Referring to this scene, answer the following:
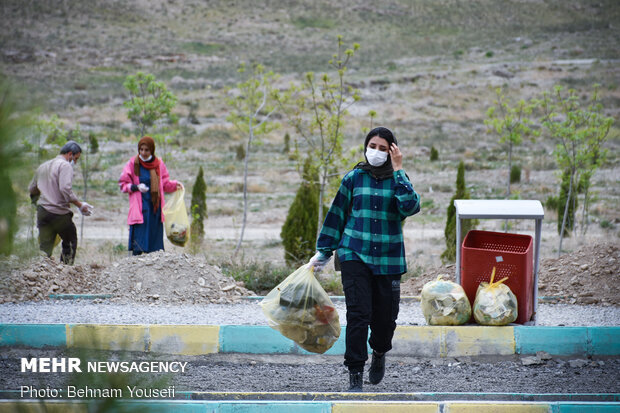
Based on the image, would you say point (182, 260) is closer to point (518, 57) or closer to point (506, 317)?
point (506, 317)

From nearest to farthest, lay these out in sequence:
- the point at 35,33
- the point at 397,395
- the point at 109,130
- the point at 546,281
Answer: the point at 397,395, the point at 546,281, the point at 109,130, the point at 35,33

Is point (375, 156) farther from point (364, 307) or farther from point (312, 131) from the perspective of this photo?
point (312, 131)

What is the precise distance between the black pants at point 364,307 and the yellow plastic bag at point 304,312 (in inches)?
13.1

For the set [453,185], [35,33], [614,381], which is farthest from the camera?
[35,33]

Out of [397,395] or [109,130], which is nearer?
[397,395]

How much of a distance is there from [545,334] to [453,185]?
19512mm

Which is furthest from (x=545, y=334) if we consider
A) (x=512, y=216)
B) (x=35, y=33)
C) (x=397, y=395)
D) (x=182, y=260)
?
(x=35, y=33)

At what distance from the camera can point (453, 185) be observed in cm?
2509

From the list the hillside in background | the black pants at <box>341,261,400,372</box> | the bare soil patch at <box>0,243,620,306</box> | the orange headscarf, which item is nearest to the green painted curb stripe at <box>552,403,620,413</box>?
the black pants at <box>341,261,400,372</box>

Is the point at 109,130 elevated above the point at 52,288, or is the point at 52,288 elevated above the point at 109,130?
the point at 109,130

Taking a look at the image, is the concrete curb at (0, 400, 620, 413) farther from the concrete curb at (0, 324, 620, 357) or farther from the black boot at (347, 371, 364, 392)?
the concrete curb at (0, 324, 620, 357)

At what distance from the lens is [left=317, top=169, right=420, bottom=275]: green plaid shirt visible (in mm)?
4688

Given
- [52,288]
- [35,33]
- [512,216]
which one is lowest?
[52,288]

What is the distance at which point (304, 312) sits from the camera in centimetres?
501
